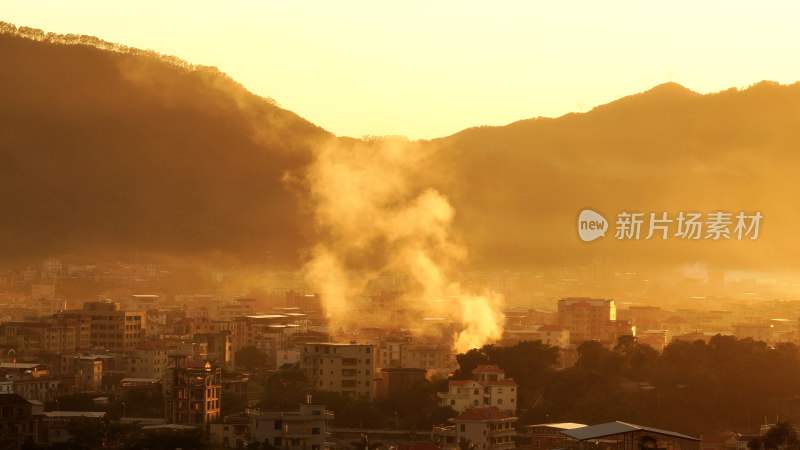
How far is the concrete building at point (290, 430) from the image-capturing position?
24.6 meters

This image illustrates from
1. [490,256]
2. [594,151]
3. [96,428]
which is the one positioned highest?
[594,151]

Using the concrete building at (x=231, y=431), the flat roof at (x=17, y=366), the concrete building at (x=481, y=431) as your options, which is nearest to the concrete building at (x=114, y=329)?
the flat roof at (x=17, y=366)

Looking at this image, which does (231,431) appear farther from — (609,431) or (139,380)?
(609,431)

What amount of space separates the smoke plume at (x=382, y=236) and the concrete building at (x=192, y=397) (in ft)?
82.8

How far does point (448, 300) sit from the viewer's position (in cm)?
6334

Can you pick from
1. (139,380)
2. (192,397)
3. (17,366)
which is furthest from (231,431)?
(17,366)

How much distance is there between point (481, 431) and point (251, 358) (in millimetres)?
18359

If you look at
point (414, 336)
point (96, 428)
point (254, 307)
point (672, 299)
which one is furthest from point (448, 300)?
point (96, 428)

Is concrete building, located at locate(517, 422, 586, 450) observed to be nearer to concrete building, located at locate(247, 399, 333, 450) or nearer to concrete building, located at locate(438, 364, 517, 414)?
concrete building, located at locate(438, 364, 517, 414)

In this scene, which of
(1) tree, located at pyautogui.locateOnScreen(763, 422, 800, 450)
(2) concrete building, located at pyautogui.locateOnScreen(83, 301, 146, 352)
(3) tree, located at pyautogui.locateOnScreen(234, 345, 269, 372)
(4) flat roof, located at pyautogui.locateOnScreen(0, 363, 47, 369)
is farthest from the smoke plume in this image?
(1) tree, located at pyautogui.locateOnScreen(763, 422, 800, 450)

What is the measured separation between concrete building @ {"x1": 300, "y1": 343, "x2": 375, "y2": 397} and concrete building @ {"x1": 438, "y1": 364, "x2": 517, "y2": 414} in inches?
125

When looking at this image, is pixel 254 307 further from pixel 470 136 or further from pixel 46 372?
pixel 470 136

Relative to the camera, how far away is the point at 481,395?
101ft

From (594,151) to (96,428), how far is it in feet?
301
